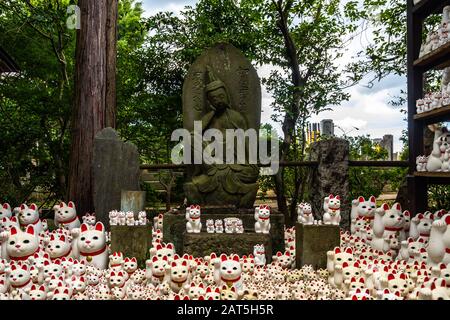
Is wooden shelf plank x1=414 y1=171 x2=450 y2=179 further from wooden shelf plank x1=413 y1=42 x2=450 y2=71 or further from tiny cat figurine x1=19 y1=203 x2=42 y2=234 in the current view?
tiny cat figurine x1=19 y1=203 x2=42 y2=234

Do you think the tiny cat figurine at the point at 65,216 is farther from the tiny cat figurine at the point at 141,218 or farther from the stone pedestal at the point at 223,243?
the stone pedestal at the point at 223,243

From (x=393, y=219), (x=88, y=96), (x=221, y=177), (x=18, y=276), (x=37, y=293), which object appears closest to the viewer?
(x=37, y=293)

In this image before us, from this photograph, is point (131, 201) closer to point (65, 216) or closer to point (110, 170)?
point (65, 216)

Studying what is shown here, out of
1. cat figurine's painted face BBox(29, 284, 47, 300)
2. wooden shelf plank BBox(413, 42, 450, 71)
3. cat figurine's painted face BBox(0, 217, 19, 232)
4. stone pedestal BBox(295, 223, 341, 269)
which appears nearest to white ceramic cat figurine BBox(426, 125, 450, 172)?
wooden shelf plank BBox(413, 42, 450, 71)

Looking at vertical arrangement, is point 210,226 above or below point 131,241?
above

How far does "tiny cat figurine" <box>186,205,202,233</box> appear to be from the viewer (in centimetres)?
507

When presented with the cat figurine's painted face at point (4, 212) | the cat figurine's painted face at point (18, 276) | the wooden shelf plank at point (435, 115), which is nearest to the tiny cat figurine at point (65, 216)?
the cat figurine's painted face at point (4, 212)

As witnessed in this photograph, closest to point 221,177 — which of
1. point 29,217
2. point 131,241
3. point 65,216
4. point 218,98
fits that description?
point 218,98

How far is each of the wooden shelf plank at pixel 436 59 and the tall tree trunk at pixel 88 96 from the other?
504 centimetres

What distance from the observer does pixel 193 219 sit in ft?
16.7

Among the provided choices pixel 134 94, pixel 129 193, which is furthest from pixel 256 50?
pixel 129 193

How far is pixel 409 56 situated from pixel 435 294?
394cm

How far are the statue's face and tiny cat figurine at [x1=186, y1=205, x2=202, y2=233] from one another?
178cm

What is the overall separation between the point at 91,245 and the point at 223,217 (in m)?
1.74
